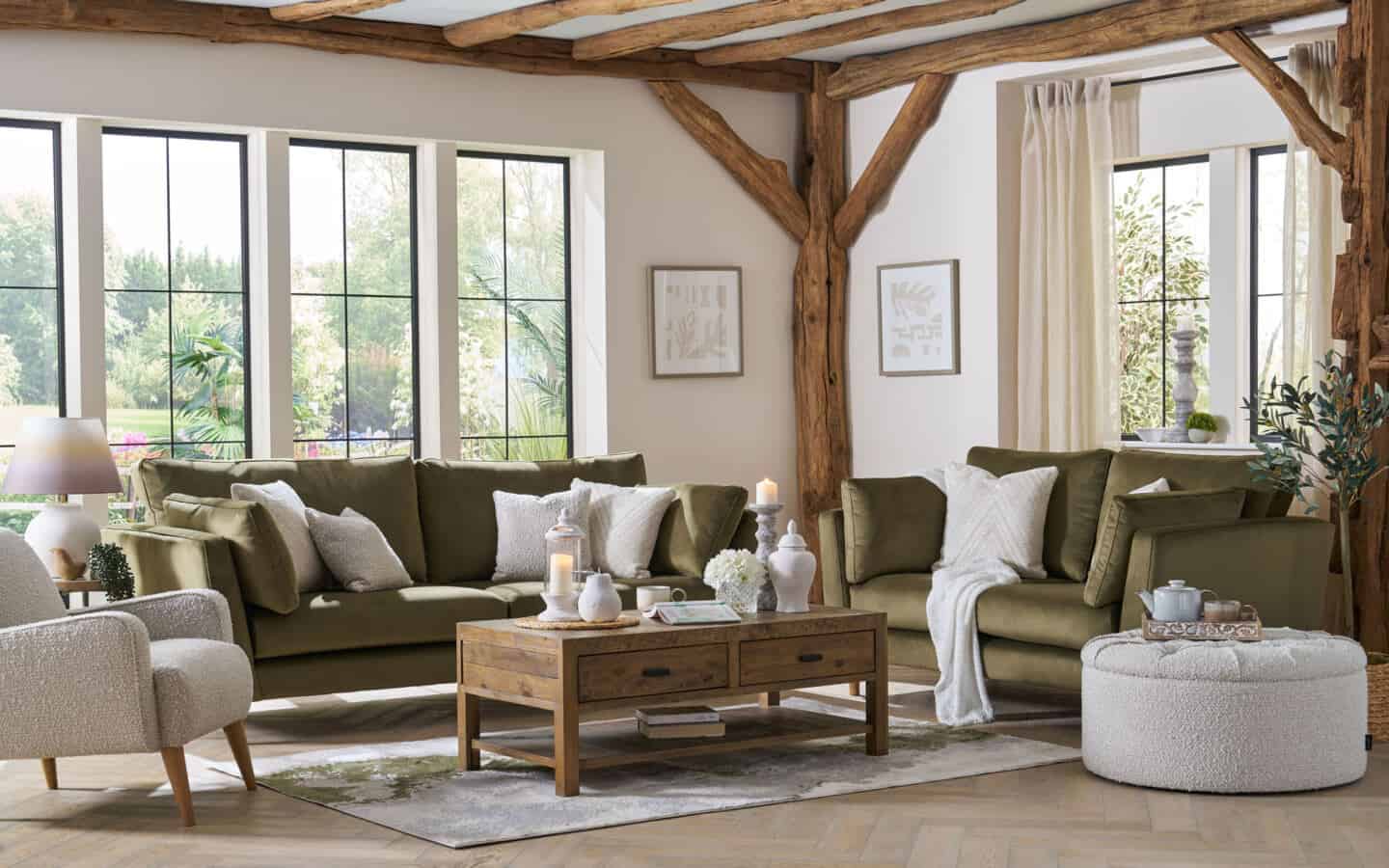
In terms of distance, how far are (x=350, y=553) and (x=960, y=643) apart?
207 centimetres

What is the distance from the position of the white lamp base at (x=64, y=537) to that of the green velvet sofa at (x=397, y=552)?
0.28ft

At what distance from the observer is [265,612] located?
5.64 metres

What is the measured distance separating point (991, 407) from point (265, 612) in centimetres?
356

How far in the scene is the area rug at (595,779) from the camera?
452 centimetres

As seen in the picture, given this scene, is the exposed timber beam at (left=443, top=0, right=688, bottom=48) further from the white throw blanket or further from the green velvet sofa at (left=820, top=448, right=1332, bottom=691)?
the white throw blanket

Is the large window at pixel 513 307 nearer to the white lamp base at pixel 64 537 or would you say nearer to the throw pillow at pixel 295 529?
the throw pillow at pixel 295 529

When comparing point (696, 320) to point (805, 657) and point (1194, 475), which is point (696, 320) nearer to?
point (1194, 475)

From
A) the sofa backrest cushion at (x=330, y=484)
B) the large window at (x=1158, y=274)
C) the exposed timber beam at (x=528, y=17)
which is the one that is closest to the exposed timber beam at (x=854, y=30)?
the exposed timber beam at (x=528, y=17)

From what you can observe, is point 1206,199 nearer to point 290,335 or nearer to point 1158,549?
point 1158,549

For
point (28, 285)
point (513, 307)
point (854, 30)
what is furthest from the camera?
point (513, 307)

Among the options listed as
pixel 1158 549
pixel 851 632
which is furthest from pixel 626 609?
pixel 1158 549

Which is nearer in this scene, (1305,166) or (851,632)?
(851,632)

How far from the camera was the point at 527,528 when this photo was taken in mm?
6523

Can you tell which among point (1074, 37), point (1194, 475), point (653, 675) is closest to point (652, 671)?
point (653, 675)
